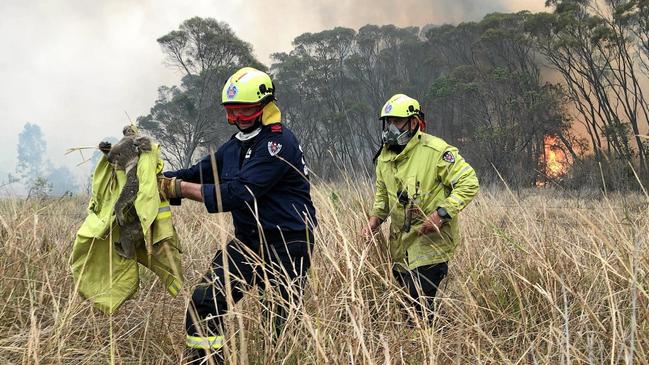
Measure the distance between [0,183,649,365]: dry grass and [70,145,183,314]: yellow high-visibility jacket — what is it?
0.16 meters

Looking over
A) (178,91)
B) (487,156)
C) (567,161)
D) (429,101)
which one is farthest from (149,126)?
(567,161)

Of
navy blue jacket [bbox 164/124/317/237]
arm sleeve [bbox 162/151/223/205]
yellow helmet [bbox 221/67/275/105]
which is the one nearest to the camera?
navy blue jacket [bbox 164/124/317/237]

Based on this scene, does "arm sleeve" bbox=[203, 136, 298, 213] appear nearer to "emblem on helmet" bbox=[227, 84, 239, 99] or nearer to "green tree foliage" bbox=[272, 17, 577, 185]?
"emblem on helmet" bbox=[227, 84, 239, 99]

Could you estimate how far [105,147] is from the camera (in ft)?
7.86

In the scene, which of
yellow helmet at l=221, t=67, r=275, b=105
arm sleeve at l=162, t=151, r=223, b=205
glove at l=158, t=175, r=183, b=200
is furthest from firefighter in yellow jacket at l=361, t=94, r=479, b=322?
glove at l=158, t=175, r=183, b=200

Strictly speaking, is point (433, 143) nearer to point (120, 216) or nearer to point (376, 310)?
point (376, 310)

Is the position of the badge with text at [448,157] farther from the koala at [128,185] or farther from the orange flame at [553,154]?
the orange flame at [553,154]

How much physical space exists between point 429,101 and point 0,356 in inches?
1179

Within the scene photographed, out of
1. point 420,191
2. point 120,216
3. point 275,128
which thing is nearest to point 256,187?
point 275,128

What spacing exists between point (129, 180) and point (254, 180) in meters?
0.59

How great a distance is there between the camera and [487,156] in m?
22.0

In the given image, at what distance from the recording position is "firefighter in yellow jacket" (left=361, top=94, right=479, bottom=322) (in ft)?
10.8

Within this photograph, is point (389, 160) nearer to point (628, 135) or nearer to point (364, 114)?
point (628, 135)

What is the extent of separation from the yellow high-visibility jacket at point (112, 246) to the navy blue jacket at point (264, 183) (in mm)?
249
